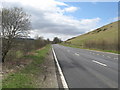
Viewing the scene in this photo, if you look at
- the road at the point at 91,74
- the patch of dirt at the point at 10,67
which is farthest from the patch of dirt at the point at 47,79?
the patch of dirt at the point at 10,67

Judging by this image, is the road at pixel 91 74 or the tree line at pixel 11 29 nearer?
the road at pixel 91 74

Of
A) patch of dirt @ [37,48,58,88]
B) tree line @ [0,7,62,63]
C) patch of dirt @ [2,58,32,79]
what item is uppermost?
tree line @ [0,7,62,63]

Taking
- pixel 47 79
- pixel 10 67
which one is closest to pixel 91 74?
pixel 47 79

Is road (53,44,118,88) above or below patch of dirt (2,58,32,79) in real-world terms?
below

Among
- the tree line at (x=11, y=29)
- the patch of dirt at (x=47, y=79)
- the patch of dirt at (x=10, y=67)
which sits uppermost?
the tree line at (x=11, y=29)

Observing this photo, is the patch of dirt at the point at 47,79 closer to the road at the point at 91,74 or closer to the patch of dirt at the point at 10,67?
the road at the point at 91,74

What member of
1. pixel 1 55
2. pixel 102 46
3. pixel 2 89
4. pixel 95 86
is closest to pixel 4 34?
pixel 1 55

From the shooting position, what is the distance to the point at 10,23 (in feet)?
42.0

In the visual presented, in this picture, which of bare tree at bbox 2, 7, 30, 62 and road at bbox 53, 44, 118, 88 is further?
bare tree at bbox 2, 7, 30, 62

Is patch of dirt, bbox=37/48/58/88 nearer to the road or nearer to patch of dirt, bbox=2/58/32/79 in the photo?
the road

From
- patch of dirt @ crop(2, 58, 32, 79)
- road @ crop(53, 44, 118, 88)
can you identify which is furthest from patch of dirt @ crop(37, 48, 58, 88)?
patch of dirt @ crop(2, 58, 32, 79)

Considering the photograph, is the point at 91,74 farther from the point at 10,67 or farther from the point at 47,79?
the point at 10,67

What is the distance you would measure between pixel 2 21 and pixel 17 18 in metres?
1.34

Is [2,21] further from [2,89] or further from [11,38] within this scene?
[2,89]
